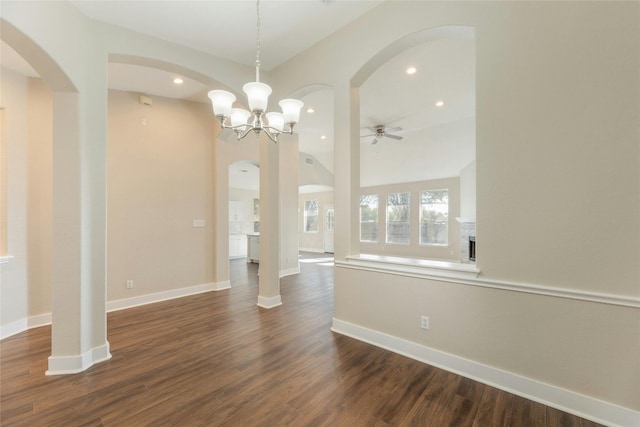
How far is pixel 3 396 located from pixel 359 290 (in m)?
3.01

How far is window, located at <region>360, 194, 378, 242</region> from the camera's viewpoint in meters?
10.0

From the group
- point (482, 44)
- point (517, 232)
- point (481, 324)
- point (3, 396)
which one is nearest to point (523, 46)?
point (482, 44)

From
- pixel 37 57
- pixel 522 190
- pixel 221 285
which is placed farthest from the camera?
pixel 221 285

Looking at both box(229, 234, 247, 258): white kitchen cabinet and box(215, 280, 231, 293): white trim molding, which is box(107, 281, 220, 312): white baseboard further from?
box(229, 234, 247, 258): white kitchen cabinet

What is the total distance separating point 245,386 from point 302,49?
3753mm

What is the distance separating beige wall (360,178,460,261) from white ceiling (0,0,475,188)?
1.26 meters

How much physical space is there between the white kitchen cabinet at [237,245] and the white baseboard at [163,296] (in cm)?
450

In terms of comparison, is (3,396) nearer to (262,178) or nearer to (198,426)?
(198,426)

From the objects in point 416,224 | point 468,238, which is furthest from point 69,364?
point 416,224

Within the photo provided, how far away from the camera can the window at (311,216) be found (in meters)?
11.9

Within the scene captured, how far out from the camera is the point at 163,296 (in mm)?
4383

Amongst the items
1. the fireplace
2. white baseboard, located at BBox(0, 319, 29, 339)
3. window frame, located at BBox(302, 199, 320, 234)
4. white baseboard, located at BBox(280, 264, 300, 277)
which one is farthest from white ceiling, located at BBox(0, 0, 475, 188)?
window frame, located at BBox(302, 199, 320, 234)

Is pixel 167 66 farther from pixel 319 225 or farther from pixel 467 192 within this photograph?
pixel 319 225

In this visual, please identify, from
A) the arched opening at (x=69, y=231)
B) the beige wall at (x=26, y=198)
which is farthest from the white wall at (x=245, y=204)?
the arched opening at (x=69, y=231)
